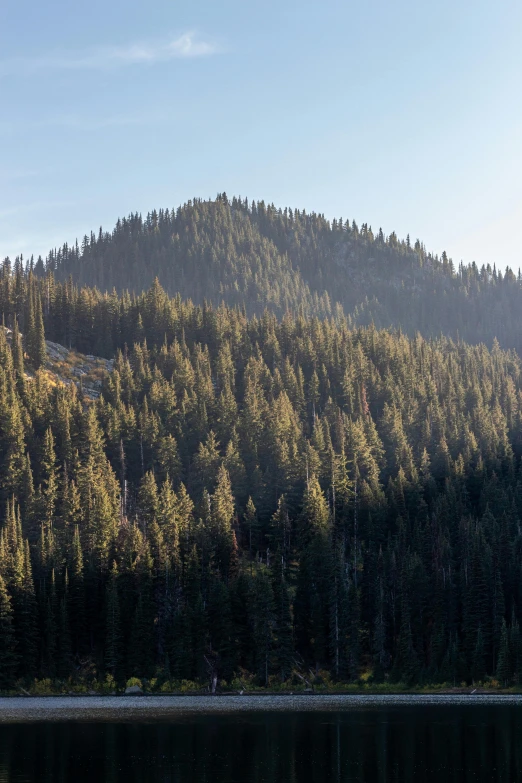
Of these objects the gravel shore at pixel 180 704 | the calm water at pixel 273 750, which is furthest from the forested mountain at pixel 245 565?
the calm water at pixel 273 750

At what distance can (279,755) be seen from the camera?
68938 millimetres

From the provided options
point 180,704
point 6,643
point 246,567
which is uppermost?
point 246,567

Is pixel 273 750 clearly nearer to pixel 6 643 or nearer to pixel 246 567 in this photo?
pixel 6 643

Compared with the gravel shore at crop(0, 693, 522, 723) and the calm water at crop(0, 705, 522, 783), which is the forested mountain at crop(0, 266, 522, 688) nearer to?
the gravel shore at crop(0, 693, 522, 723)

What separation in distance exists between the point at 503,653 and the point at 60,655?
5822 centimetres

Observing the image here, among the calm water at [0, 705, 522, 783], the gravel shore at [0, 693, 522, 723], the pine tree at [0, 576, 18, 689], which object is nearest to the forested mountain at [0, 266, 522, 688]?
the pine tree at [0, 576, 18, 689]

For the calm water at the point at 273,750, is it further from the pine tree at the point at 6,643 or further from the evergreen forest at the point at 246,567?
the pine tree at the point at 6,643

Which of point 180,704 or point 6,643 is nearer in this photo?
point 180,704

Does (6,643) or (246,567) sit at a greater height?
(246,567)

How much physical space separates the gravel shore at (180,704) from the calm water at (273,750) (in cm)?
856

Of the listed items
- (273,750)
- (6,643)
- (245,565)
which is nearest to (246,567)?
(245,565)

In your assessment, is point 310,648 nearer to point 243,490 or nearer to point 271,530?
point 271,530

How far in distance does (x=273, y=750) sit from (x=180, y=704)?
1869 inches

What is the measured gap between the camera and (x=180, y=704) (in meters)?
117
